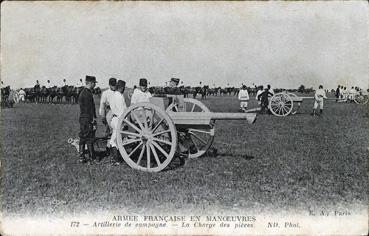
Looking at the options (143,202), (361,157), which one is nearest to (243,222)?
(143,202)

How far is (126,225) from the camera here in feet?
17.6

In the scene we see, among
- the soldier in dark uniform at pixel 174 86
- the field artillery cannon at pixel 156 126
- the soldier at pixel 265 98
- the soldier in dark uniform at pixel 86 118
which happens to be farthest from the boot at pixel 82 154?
the soldier at pixel 265 98

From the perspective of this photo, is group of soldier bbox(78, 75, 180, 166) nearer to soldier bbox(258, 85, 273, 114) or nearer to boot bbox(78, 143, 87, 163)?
boot bbox(78, 143, 87, 163)

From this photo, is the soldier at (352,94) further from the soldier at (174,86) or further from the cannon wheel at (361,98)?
the soldier at (174,86)

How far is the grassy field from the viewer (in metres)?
5.54

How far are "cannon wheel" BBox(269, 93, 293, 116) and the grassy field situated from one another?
8361 mm

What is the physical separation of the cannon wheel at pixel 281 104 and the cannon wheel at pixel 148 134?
11.8 meters

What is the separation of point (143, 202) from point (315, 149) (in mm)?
4881

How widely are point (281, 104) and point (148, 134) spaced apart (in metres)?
12.2

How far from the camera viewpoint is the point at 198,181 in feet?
20.5

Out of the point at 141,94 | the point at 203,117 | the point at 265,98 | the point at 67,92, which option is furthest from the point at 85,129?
the point at 67,92

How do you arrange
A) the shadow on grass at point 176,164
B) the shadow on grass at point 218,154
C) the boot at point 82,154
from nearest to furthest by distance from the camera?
the shadow on grass at point 176,164 → the boot at point 82,154 → the shadow on grass at point 218,154

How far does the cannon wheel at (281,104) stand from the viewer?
17500mm

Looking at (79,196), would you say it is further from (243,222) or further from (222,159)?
(222,159)
